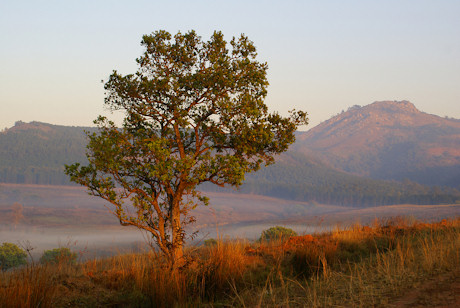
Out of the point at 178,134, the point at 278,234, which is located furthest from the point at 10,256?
the point at 178,134

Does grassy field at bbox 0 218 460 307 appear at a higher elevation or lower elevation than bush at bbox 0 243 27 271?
higher

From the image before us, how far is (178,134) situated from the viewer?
43.4 ft

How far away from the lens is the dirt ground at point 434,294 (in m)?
6.47

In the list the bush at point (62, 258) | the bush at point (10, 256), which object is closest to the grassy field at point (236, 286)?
the bush at point (62, 258)

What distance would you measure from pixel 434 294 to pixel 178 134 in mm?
8742

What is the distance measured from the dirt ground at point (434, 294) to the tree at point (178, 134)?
18.5ft

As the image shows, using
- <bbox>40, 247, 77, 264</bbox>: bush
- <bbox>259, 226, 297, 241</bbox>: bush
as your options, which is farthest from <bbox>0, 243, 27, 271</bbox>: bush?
<bbox>259, 226, 297, 241</bbox>: bush

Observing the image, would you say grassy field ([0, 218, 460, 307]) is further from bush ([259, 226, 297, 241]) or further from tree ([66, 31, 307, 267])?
bush ([259, 226, 297, 241])

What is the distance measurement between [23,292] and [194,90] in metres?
8.17

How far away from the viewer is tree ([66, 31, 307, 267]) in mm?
11672

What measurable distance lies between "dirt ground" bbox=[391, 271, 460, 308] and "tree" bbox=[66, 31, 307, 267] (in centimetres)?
563

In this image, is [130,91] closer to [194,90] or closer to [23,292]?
[194,90]

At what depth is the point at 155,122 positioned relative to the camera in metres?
13.8

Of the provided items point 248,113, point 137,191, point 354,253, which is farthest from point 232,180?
point 354,253
